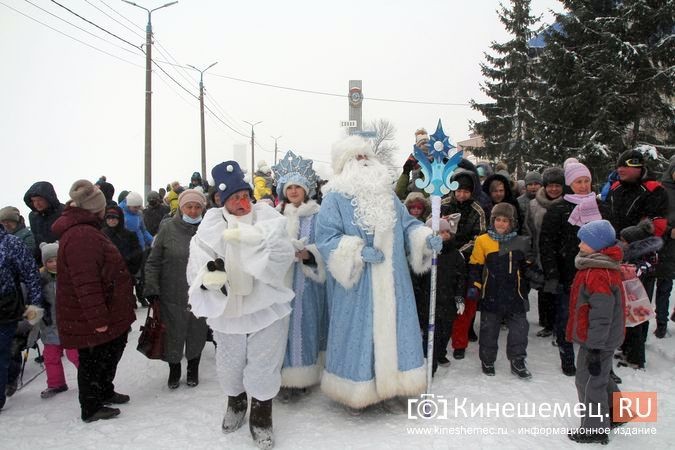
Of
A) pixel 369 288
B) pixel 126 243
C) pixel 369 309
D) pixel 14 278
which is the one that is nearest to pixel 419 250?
pixel 369 288

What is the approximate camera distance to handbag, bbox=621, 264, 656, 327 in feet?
12.9

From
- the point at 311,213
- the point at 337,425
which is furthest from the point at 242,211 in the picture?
the point at 337,425

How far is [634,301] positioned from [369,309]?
2.52m

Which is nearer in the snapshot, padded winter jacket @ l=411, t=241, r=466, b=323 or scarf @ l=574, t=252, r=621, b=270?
scarf @ l=574, t=252, r=621, b=270

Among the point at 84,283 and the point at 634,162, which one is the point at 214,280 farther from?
the point at 634,162

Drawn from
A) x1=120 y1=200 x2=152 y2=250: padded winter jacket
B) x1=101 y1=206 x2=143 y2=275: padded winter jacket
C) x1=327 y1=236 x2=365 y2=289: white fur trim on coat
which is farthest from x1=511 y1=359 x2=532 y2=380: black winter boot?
x1=120 y1=200 x2=152 y2=250: padded winter jacket

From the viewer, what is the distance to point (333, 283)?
12.5 ft

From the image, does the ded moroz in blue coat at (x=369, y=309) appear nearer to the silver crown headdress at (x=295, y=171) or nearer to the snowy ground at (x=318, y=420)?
the snowy ground at (x=318, y=420)

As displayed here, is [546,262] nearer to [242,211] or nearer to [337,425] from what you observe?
[337,425]

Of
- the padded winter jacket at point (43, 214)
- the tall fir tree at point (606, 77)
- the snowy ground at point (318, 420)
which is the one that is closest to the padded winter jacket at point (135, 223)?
the padded winter jacket at point (43, 214)

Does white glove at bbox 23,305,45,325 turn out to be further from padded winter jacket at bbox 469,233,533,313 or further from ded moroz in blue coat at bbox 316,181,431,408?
padded winter jacket at bbox 469,233,533,313

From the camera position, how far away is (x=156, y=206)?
9.23 meters

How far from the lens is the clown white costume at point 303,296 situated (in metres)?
3.89

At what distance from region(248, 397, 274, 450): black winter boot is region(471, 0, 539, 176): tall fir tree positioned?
2045 centimetres
